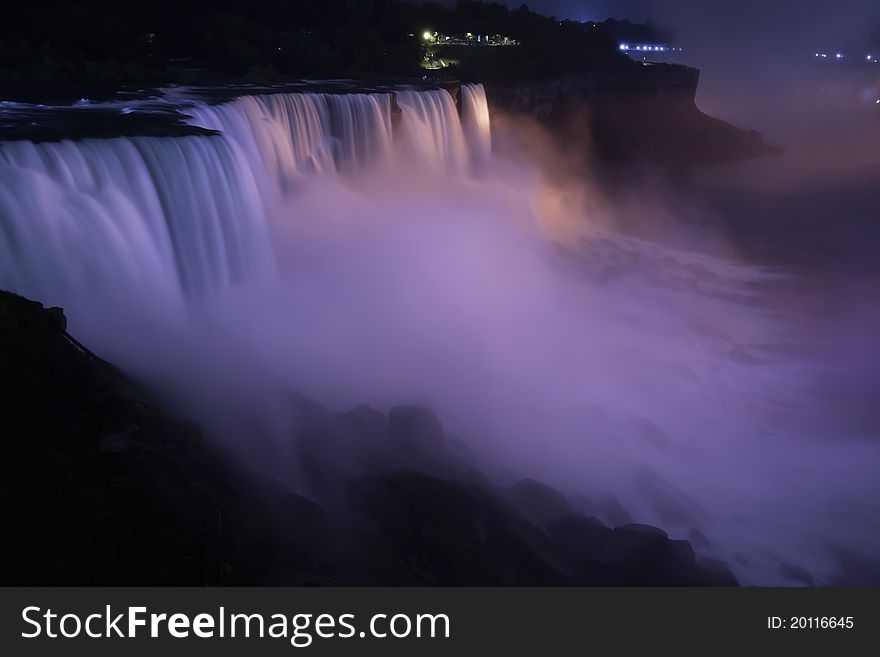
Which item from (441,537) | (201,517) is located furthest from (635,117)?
(201,517)

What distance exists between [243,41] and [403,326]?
59.1 ft

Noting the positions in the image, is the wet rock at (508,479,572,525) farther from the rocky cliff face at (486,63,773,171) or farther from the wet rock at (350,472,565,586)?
the rocky cliff face at (486,63,773,171)

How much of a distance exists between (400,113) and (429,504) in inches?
649

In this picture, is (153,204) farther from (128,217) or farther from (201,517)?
(201,517)

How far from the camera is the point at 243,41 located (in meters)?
27.3

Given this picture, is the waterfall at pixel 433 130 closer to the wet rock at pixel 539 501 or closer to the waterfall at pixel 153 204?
the waterfall at pixel 153 204

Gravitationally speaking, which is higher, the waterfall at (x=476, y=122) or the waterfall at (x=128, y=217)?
the waterfall at (x=128, y=217)

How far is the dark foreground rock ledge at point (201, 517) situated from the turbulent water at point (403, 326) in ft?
5.21

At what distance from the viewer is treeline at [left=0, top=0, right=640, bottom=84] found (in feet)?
68.9

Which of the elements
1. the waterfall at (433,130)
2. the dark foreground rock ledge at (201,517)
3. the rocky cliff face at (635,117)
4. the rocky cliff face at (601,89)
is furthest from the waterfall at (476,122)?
the dark foreground rock ledge at (201,517)

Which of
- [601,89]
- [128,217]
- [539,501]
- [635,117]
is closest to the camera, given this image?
[539,501]

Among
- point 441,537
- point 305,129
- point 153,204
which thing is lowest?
point 441,537

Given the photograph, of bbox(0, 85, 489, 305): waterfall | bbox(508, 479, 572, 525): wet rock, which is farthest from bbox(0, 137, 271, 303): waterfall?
bbox(508, 479, 572, 525): wet rock

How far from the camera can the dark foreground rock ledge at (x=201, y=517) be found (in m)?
5.16
